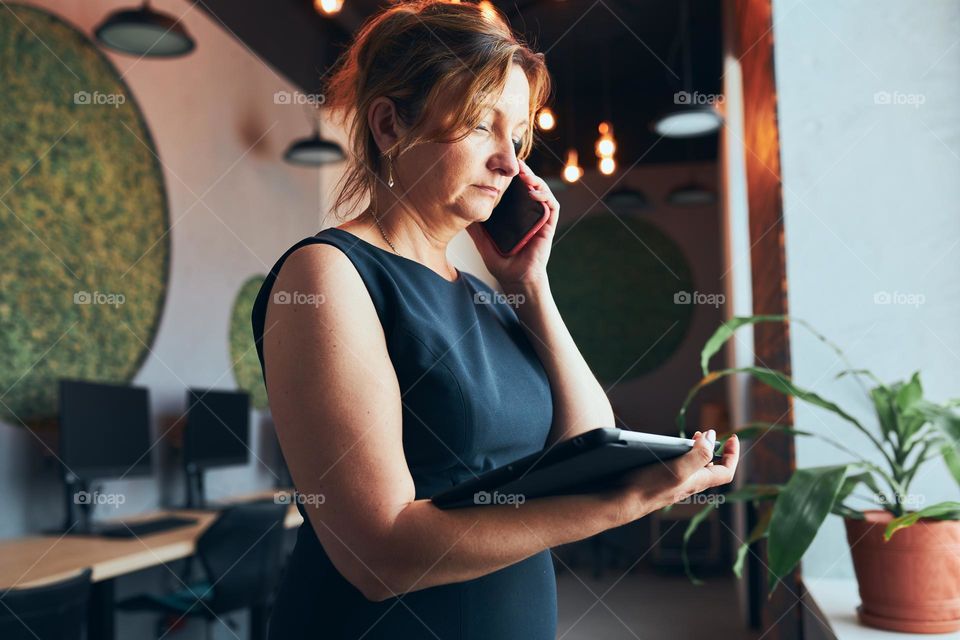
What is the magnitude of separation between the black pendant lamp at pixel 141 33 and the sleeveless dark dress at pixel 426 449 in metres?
2.47

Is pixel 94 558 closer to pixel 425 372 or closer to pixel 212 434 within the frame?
pixel 212 434

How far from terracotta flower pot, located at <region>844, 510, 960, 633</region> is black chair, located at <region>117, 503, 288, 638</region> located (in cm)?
227

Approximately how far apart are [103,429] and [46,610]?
1.25 meters

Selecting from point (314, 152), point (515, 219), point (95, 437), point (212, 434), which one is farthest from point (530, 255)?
point (314, 152)

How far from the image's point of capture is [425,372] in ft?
3.22

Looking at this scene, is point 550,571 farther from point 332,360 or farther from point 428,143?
point 428,143

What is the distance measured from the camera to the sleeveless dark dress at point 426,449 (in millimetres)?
970

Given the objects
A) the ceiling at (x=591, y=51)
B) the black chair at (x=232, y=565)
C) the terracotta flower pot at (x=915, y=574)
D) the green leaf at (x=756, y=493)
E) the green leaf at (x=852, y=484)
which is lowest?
the black chair at (x=232, y=565)

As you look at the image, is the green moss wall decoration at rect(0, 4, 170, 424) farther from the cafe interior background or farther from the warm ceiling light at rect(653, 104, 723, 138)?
the warm ceiling light at rect(653, 104, 723, 138)

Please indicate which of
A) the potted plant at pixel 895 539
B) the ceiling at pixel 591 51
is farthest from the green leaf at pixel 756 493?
the ceiling at pixel 591 51

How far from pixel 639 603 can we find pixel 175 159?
3.95 meters

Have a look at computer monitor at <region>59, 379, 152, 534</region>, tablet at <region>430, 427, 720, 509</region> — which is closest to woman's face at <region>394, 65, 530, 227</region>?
tablet at <region>430, 427, 720, 509</region>

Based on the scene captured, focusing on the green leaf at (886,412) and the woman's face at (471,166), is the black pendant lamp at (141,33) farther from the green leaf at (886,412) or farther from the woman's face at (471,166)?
the green leaf at (886,412)

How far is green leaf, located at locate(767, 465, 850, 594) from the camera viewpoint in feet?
4.99
